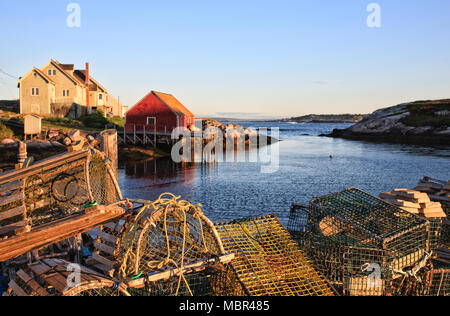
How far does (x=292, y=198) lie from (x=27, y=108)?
1386 inches

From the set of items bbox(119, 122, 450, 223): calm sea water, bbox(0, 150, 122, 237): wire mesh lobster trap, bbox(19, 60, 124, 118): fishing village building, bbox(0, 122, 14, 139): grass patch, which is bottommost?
bbox(119, 122, 450, 223): calm sea water

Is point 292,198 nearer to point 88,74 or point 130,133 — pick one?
point 130,133

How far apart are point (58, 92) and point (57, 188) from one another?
4080 centimetres

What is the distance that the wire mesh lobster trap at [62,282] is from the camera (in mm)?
4523

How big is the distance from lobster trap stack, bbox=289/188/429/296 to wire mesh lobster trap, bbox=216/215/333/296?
0.41m

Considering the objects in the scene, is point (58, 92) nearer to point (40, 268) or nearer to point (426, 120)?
point (40, 268)

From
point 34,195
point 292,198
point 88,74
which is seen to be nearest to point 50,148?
point 292,198

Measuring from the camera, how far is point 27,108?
4278 centimetres

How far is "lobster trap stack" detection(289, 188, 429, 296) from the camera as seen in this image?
19.9ft

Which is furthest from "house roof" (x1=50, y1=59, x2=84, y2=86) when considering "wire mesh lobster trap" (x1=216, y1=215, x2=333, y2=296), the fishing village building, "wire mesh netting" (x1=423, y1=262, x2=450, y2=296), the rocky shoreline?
the rocky shoreline

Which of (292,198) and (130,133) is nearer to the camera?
(292,198)

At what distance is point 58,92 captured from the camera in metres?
44.4

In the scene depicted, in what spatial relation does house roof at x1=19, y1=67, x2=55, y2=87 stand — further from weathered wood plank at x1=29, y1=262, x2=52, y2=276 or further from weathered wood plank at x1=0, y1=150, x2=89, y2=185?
weathered wood plank at x1=29, y1=262, x2=52, y2=276

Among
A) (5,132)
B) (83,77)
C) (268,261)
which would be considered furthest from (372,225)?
(83,77)
